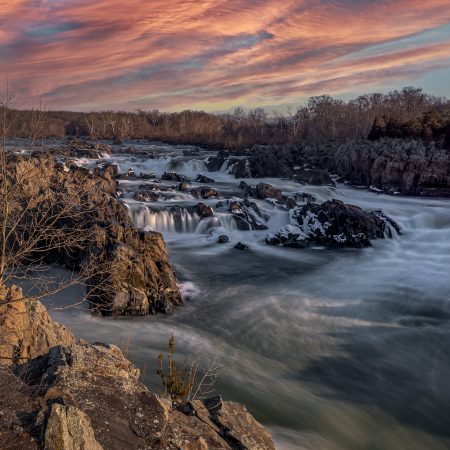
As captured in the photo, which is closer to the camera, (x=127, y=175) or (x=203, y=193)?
(x=203, y=193)

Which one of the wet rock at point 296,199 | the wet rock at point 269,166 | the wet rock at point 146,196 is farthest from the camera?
the wet rock at point 269,166

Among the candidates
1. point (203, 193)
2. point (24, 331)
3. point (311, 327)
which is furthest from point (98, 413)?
point (203, 193)

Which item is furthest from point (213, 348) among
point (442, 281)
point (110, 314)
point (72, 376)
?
point (442, 281)

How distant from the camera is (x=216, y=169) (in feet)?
152

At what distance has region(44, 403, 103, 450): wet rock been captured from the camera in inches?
149

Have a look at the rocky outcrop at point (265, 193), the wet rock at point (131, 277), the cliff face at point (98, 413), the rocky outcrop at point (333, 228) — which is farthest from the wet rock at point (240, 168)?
the cliff face at point (98, 413)

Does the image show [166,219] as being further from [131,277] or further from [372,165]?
[372,165]

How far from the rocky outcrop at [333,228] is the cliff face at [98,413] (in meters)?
18.7

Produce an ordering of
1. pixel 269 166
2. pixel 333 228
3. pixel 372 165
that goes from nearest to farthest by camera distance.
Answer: pixel 333 228
pixel 372 165
pixel 269 166

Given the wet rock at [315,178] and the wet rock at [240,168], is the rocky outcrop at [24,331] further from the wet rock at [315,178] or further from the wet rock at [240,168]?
the wet rock at [240,168]

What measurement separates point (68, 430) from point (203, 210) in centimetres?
2272

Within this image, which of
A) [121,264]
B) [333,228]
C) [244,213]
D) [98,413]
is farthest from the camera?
[244,213]

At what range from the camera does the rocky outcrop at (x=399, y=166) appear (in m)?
36.9

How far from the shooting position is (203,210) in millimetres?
26453
